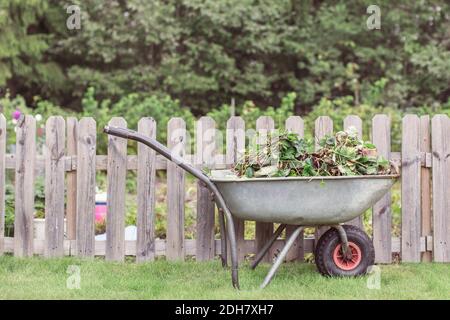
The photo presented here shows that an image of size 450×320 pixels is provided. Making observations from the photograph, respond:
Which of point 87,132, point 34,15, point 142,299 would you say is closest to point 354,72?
point 34,15

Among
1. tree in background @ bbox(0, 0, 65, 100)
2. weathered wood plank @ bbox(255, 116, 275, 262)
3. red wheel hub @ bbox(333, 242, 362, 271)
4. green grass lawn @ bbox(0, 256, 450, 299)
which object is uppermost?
tree in background @ bbox(0, 0, 65, 100)

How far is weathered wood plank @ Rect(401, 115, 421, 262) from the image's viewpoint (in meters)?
4.11

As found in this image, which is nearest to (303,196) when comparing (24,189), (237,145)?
(237,145)

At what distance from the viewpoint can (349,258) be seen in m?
3.66

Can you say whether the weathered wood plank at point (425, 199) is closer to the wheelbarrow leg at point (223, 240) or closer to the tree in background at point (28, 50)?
the wheelbarrow leg at point (223, 240)

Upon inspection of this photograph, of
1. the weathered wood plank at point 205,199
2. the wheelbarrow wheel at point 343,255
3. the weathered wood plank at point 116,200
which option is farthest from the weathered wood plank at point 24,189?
the wheelbarrow wheel at point 343,255

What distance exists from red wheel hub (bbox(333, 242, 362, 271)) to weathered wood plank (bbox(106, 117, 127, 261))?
134cm

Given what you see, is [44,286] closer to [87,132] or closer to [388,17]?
[87,132]

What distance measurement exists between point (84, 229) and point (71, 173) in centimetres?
36

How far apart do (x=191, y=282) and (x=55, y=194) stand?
43.8 inches

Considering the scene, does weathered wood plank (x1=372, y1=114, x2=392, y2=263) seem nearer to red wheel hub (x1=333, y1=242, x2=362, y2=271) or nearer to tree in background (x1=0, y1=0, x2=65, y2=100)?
red wheel hub (x1=333, y1=242, x2=362, y2=271)

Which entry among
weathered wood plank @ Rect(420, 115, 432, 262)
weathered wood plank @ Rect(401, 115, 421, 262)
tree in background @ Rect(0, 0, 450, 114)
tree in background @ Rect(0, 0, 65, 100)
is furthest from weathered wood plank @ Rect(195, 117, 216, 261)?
tree in background @ Rect(0, 0, 65, 100)

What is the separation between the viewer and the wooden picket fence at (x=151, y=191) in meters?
4.05

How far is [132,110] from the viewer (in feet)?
25.9
